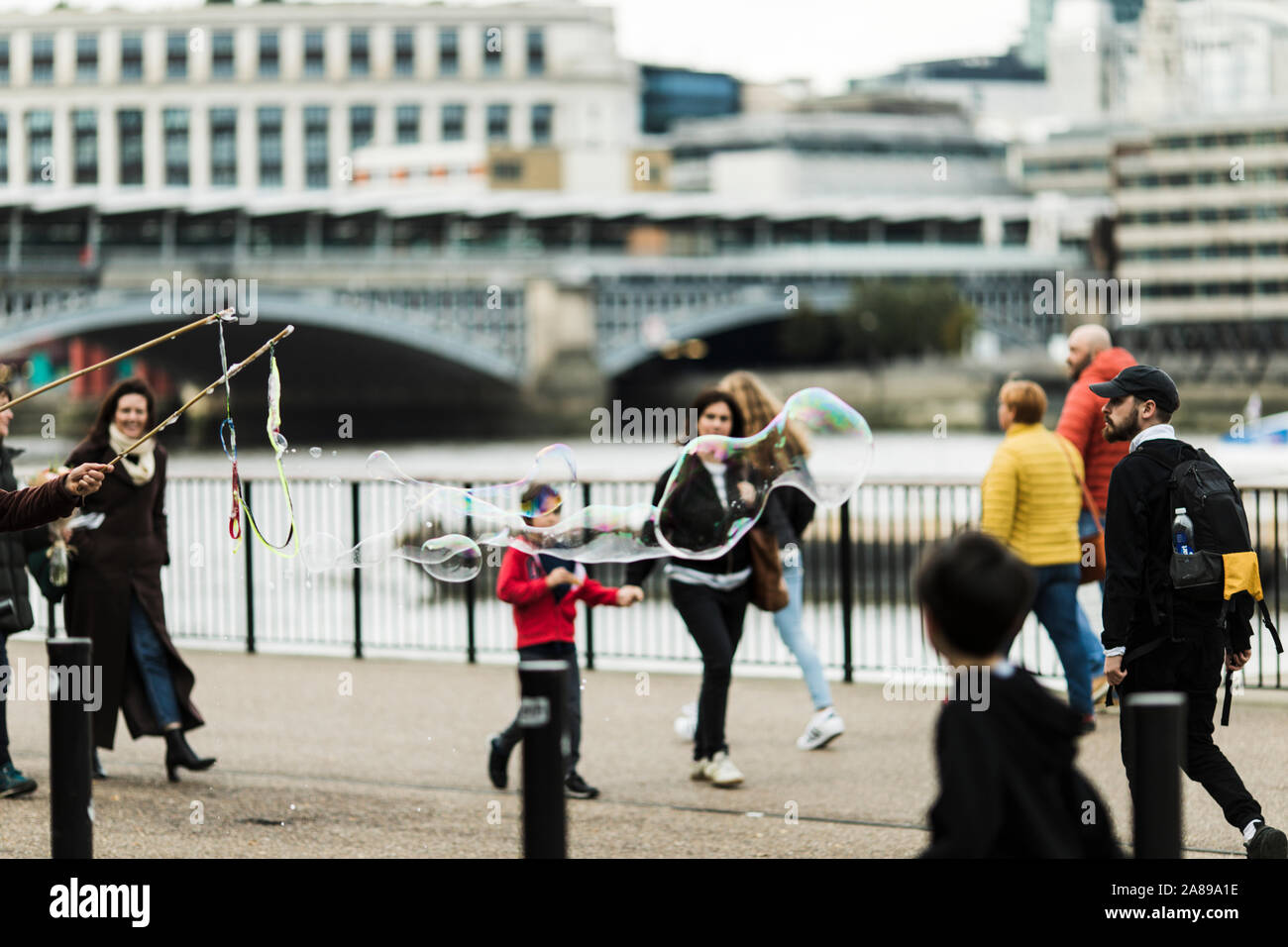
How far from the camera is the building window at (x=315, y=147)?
91.4 m

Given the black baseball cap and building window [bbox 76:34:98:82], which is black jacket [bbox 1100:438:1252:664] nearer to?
the black baseball cap

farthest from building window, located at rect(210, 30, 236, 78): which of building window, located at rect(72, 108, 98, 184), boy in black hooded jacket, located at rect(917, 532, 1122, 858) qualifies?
boy in black hooded jacket, located at rect(917, 532, 1122, 858)

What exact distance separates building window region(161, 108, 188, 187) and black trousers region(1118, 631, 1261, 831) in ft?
293

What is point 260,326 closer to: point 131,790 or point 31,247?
point 31,247

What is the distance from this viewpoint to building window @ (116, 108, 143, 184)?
3533 inches

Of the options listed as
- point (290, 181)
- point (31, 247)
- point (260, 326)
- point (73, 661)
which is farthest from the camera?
point (290, 181)

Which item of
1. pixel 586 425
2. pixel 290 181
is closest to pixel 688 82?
pixel 290 181

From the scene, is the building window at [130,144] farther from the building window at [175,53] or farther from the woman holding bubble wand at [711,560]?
the woman holding bubble wand at [711,560]

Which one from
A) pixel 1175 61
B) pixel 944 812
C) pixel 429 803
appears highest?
pixel 1175 61

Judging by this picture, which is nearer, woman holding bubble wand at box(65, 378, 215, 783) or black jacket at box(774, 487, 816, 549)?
woman holding bubble wand at box(65, 378, 215, 783)

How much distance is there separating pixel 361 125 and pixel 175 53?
9294 millimetres

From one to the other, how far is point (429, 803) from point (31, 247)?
191 ft
